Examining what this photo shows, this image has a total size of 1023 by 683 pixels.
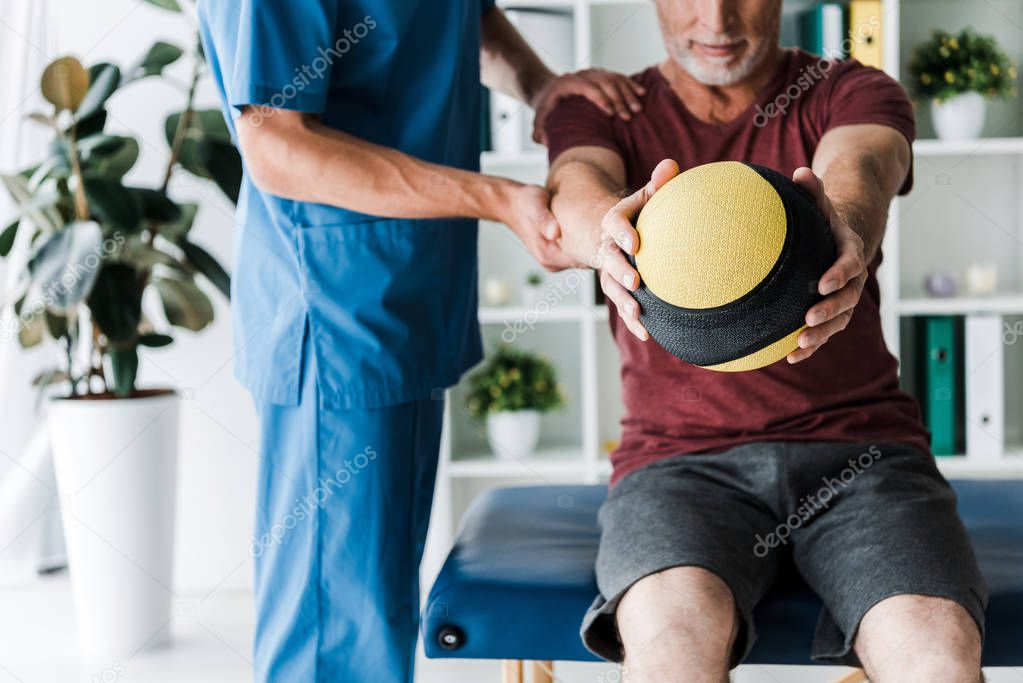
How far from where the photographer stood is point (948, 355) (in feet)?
9.33

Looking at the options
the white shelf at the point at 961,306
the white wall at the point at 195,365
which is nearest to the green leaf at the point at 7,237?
the white wall at the point at 195,365

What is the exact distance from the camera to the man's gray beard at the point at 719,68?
1570 mm

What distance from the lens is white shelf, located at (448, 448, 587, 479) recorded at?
9.79ft

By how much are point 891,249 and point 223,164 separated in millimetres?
1764

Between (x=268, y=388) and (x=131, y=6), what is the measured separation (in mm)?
1889

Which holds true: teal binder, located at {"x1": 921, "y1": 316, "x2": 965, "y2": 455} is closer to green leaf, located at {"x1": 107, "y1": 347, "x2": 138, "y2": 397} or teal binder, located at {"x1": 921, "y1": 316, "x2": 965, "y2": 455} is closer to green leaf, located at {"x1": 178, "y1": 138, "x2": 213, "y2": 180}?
green leaf, located at {"x1": 178, "y1": 138, "x2": 213, "y2": 180}

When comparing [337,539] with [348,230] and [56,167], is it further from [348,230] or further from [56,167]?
[56,167]

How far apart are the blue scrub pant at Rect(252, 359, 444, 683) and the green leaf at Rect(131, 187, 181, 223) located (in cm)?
111

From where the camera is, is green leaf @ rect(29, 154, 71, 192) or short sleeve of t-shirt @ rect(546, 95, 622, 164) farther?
green leaf @ rect(29, 154, 71, 192)

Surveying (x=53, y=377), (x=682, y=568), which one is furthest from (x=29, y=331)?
(x=682, y=568)

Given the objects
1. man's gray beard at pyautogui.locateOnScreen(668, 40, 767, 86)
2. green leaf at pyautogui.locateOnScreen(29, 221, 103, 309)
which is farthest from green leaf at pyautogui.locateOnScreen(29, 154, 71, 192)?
Answer: man's gray beard at pyautogui.locateOnScreen(668, 40, 767, 86)

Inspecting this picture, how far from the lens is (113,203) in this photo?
7.50 ft

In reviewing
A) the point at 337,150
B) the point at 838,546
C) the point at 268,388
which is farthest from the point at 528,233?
the point at 838,546

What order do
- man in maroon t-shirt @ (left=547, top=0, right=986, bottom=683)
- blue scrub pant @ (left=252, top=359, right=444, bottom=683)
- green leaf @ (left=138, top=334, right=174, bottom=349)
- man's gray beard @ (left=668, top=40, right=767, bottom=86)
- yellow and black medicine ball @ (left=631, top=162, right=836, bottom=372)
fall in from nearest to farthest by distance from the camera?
yellow and black medicine ball @ (left=631, top=162, right=836, bottom=372) < man in maroon t-shirt @ (left=547, top=0, right=986, bottom=683) < blue scrub pant @ (left=252, top=359, right=444, bottom=683) < man's gray beard @ (left=668, top=40, right=767, bottom=86) < green leaf @ (left=138, top=334, right=174, bottom=349)
